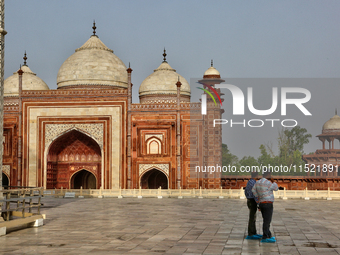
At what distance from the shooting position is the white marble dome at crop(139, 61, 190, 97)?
33625 millimetres

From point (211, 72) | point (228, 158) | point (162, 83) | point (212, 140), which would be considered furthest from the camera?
point (228, 158)

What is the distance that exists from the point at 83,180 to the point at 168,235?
22.8m

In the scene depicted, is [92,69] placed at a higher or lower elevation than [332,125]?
higher

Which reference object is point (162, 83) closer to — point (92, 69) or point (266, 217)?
point (92, 69)

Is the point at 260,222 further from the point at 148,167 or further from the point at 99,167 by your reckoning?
the point at 99,167

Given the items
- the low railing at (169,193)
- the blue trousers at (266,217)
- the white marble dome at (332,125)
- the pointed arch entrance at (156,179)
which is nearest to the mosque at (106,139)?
the pointed arch entrance at (156,179)

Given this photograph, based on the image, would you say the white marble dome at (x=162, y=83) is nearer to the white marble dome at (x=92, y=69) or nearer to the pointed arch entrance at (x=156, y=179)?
the white marble dome at (x=92, y=69)

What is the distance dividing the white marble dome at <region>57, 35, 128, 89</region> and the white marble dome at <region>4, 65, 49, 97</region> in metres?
2.63

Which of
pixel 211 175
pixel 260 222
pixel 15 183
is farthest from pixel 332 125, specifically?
pixel 260 222

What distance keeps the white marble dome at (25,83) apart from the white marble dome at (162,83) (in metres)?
7.14

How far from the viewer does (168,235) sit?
34.8 ft

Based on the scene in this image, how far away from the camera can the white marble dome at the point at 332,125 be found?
1963 inches

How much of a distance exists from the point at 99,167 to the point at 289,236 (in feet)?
70.7

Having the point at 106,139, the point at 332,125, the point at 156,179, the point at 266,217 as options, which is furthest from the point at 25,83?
the point at 332,125
